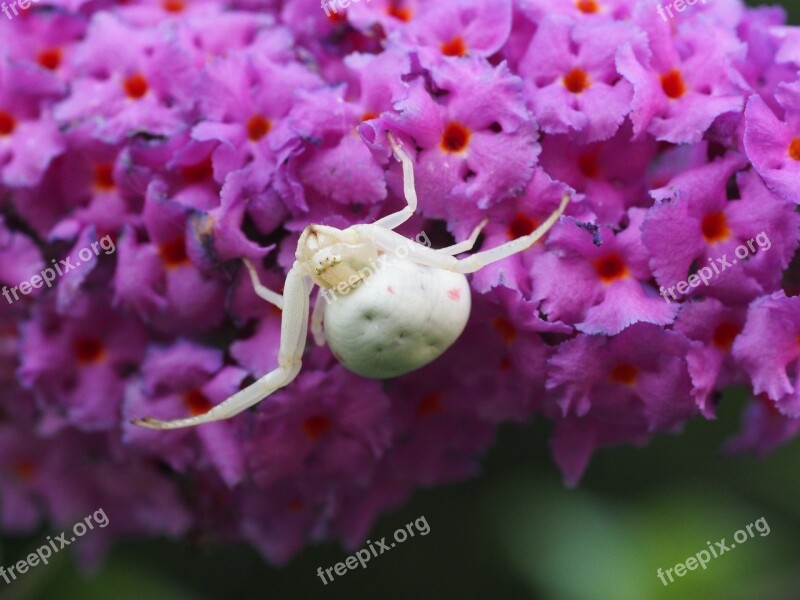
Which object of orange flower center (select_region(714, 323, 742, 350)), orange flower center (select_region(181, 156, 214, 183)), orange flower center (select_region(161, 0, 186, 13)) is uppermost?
orange flower center (select_region(161, 0, 186, 13))

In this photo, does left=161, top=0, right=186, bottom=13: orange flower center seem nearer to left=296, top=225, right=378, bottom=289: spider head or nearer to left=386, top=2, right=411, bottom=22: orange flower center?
left=386, top=2, right=411, bottom=22: orange flower center

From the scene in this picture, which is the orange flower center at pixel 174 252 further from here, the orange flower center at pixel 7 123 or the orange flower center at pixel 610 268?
the orange flower center at pixel 610 268

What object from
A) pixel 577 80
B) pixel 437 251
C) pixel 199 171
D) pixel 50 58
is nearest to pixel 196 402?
pixel 199 171

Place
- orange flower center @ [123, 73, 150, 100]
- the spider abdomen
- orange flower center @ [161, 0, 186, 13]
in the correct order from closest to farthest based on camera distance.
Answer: the spider abdomen → orange flower center @ [123, 73, 150, 100] → orange flower center @ [161, 0, 186, 13]

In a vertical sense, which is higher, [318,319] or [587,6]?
[587,6]

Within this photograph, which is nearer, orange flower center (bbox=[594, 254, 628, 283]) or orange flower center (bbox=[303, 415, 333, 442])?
orange flower center (bbox=[594, 254, 628, 283])

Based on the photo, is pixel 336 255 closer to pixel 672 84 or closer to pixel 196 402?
pixel 196 402

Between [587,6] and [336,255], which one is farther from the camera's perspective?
[587,6]

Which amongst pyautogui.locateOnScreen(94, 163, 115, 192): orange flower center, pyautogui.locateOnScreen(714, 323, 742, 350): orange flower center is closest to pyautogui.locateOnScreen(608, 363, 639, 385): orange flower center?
pyautogui.locateOnScreen(714, 323, 742, 350): orange flower center
